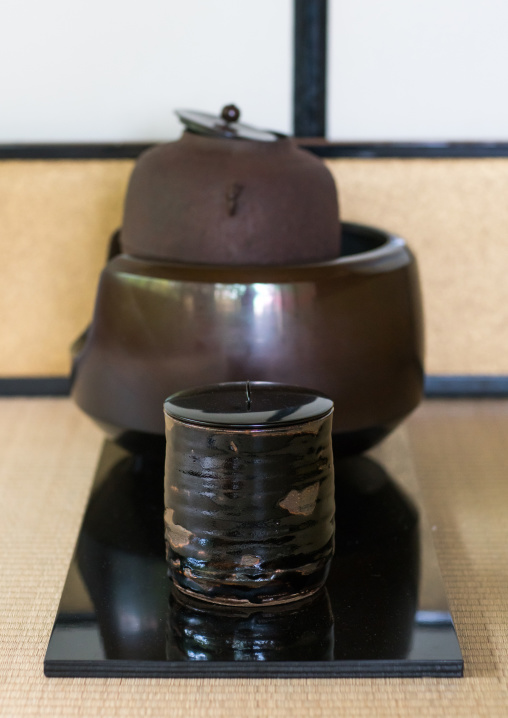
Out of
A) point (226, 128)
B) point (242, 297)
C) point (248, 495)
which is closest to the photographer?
point (248, 495)

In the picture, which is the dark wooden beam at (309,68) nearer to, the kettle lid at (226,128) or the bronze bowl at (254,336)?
the kettle lid at (226,128)

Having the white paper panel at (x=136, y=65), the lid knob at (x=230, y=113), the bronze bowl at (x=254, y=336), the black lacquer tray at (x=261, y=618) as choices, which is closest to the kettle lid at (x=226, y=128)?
the lid knob at (x=230, y=113)

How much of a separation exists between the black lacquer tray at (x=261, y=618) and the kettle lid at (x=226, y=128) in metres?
0.78

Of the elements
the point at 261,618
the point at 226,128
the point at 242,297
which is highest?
the point at 226,128

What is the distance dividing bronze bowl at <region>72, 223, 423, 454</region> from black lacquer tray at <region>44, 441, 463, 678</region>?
22cm

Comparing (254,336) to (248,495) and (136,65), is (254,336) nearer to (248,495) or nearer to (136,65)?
(248,495)

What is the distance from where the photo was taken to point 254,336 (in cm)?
160

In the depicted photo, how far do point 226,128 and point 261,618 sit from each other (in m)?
1.01

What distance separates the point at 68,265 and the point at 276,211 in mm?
948

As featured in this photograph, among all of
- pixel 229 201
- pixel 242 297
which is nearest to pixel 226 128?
pixel 229 201

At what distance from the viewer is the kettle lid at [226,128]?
1768mm

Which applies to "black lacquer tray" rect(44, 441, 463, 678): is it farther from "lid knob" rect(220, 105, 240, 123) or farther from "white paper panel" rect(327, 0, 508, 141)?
"white paper panel" rect(327, 0, 508, 141)

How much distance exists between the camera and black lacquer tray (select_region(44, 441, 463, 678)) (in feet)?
4.00

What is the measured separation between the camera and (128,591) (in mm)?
1406
